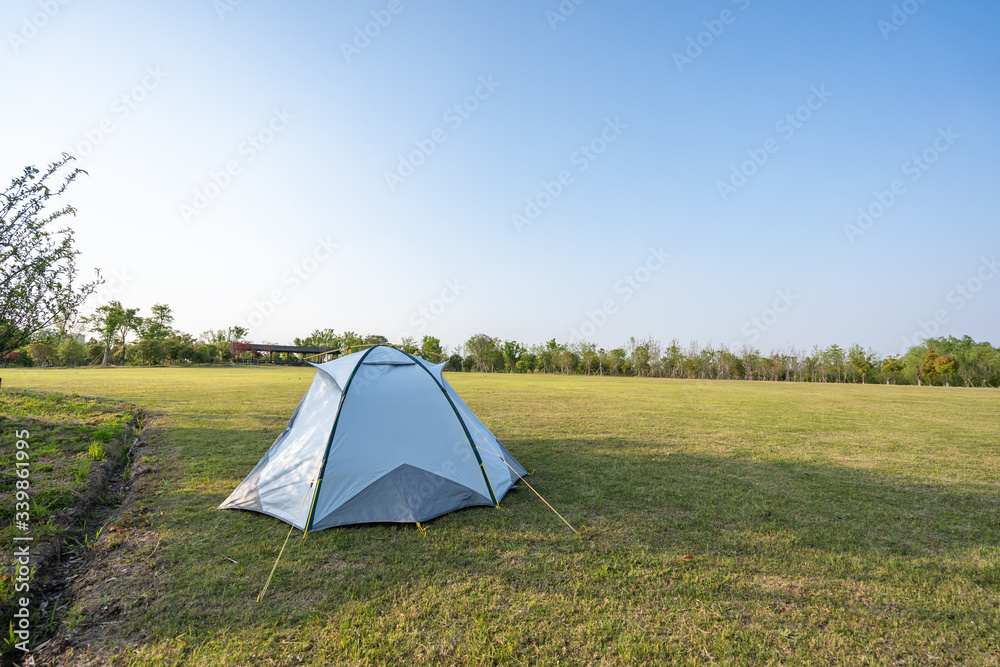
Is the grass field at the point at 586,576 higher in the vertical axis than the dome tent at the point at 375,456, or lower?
lower

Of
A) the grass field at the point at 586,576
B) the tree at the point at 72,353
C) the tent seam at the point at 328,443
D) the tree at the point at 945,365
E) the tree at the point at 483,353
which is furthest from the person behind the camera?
the tree at the point at 483,353

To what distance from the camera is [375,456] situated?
5562 mm

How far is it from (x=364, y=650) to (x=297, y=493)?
2.79m

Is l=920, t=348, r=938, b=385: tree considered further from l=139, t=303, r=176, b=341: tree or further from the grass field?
l=139, t=303, r=176, b=341: tree

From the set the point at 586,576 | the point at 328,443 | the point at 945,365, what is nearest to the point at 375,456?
the point at 328,443

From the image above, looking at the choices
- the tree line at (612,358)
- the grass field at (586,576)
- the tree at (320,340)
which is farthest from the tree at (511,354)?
the grass field at (586,576)

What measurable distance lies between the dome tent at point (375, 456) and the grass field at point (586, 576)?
1.02 feet

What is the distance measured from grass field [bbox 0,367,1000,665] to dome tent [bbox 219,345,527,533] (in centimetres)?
31

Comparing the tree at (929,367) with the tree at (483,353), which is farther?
the tree at (483,353)

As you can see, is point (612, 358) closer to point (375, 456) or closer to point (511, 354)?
point (511, 354)

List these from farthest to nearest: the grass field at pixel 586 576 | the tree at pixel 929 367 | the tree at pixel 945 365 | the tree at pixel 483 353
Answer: the tree at pixel 483 353 → the tree at pixel 929 367 → the tree at pixel 945 365 → the grass field at pixel 586 576

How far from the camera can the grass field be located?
10.7ft

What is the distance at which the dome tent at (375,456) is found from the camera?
538cm

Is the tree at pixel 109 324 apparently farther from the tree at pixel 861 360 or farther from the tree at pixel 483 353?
the tree at pixel 861 360
